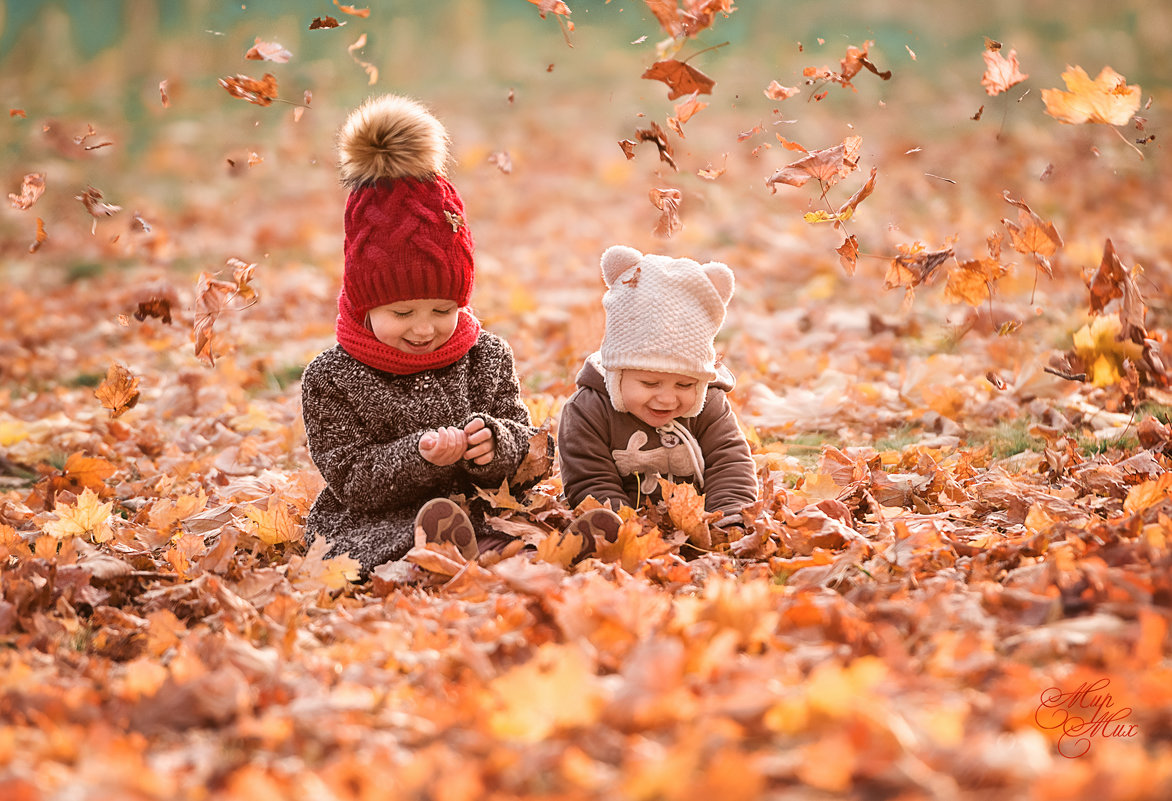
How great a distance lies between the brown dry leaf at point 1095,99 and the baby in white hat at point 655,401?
3.59 ft

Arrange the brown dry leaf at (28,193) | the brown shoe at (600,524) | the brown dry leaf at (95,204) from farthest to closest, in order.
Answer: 1. the brown dry leaf at (28,193)
2. the brown dry leaf at (95,204)
3. the brown shoe at (600,524)

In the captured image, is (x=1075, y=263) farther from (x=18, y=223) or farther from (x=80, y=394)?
(x=18, y=223)

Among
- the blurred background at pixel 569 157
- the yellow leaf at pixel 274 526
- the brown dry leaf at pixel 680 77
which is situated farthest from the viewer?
the blurred background at pixel 569 157

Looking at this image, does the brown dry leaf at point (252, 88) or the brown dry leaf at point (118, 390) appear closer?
the brown dry leaf at point (252, 88)

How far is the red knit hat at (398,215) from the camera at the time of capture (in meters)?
2.93

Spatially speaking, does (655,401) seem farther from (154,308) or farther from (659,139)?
(154,308)

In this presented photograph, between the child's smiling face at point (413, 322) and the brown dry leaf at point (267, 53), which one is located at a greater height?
the brown dry leaf at point (267, 53)

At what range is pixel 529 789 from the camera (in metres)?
1.60

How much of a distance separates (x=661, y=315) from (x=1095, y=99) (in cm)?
142

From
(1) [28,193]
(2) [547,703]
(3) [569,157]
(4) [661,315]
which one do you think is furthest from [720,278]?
(3) [569,157]

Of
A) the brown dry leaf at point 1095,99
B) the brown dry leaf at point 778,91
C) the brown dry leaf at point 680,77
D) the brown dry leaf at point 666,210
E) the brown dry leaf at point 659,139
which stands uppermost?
the brown dry leaf at point 680,77

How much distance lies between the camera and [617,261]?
3.20 metres

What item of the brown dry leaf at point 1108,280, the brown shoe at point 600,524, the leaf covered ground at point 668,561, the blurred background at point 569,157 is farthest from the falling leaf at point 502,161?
the brown dry leaf at point 1108,280

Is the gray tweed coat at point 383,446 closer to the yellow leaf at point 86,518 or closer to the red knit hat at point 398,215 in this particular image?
the red knit hat at point 398,215
